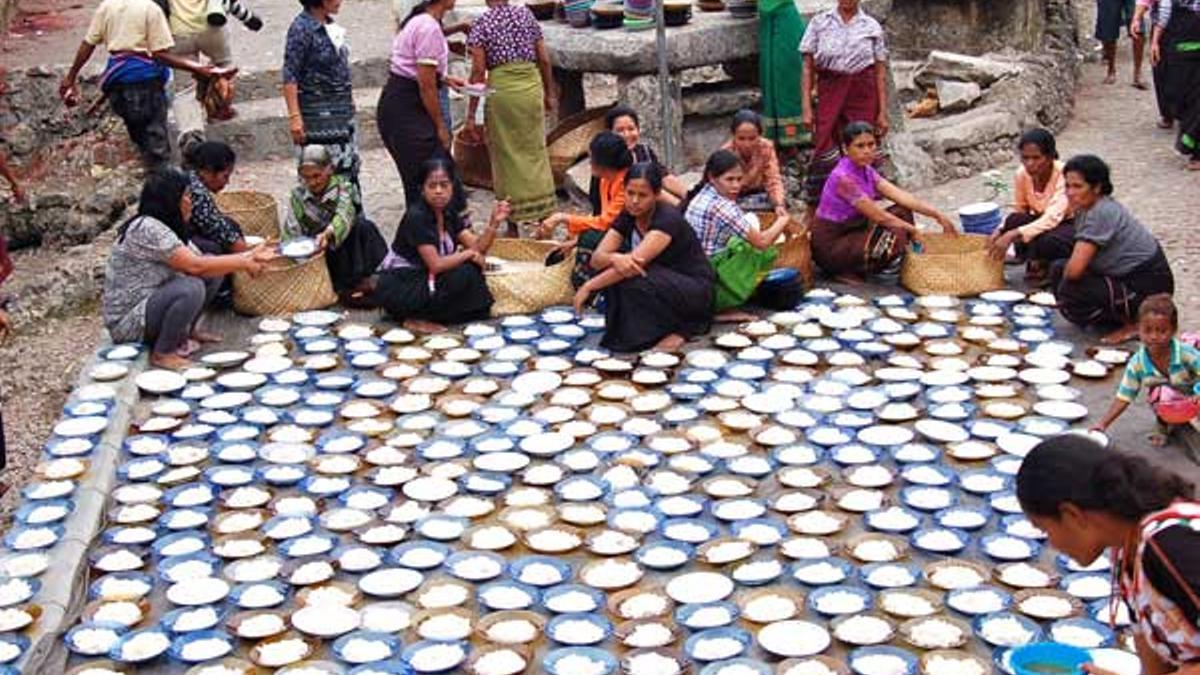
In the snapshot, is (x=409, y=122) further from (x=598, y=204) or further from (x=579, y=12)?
(x=579, y=12)

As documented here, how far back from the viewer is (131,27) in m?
8.38

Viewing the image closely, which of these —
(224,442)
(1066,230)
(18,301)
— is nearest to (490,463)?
(224,442)

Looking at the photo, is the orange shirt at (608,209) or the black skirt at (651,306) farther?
the orange shirt at (608,209)

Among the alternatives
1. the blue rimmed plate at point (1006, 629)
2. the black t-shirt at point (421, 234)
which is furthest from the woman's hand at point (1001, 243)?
the blue rimmed plate at point (1006, 629)

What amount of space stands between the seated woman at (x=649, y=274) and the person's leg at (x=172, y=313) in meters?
1.61

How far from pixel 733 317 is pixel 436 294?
4.13 feet

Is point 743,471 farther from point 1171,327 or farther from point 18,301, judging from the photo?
point 18,301

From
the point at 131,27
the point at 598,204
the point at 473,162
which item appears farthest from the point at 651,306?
the point at 131,27

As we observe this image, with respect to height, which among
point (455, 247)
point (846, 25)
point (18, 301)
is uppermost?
point (846, 25)

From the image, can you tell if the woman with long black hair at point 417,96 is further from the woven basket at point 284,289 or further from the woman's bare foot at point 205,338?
the woman's bare foot at point 205,338

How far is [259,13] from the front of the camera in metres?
13.6

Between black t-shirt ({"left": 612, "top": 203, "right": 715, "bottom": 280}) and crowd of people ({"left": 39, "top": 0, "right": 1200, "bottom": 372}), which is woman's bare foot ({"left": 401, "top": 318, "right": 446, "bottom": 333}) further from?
black t-shirt ({"left": 612, "top": 203, "right": 715, "bottom": 280})

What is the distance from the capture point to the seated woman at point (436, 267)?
6707mm

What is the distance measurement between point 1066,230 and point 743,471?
88.8 inches
